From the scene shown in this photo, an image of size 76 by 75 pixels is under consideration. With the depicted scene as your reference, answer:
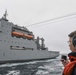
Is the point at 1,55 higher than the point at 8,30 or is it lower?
lower

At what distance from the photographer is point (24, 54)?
3356 centimetres

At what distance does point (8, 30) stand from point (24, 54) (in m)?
6.76

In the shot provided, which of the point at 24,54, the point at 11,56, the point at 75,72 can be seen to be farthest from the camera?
the point at 24,54

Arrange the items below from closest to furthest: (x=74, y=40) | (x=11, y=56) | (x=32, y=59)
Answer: (x=74, y=40) → (x=11, y=56) → (x=32, y=59)

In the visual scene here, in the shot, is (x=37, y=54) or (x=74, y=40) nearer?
(x=74, y=40)

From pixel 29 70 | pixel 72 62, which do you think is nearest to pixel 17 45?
pixel 29 70

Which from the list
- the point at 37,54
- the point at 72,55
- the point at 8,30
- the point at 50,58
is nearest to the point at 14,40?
the point at 8,30

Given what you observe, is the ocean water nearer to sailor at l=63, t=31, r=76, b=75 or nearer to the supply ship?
the supply ship

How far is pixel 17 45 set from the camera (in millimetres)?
32156

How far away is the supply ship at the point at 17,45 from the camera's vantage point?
28.0 m

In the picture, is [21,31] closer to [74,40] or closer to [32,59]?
[32,59]

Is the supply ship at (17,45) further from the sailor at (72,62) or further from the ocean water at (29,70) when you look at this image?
the sailor at (72,62)

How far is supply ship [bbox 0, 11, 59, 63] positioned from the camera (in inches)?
1102

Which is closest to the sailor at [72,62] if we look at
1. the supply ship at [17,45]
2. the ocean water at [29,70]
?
the ocean water at [29,70]
